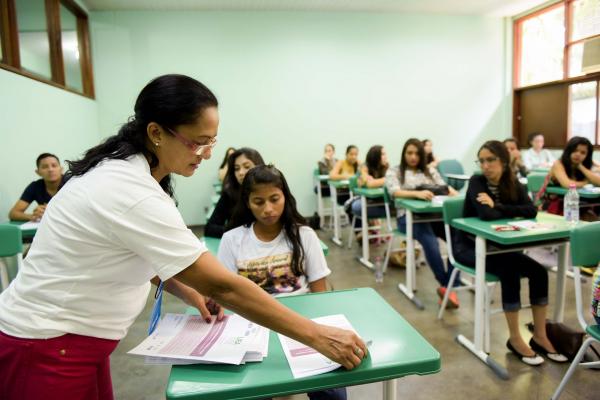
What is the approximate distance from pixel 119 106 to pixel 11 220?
11.2 ft

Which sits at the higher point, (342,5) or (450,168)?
(342,5)

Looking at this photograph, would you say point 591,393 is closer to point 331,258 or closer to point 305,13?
point 331,258

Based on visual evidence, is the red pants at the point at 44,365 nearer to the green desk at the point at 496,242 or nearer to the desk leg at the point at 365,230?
the green desk at the point at 496,242

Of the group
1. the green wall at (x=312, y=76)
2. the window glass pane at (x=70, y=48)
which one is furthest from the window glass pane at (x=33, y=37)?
the green wall at (x=312, y=76)

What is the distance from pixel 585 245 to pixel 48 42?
5619 mm

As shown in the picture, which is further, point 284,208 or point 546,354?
point 546,354

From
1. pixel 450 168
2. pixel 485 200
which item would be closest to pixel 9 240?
pixel 485 200

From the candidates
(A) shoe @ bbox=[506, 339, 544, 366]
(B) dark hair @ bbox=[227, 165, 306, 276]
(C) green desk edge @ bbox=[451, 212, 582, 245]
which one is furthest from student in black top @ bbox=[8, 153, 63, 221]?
(A) shoe @ bbox=[506, 339, 544, 366]

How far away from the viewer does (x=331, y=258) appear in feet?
15.3

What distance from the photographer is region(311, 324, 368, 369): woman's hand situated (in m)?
0.85

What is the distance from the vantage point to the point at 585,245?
6.01ft

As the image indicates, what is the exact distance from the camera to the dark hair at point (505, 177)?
2592mm

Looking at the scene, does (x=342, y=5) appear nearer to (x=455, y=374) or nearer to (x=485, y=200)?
(x=485, y=200)

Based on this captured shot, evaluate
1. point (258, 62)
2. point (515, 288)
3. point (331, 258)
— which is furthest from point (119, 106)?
point (515, 288)
